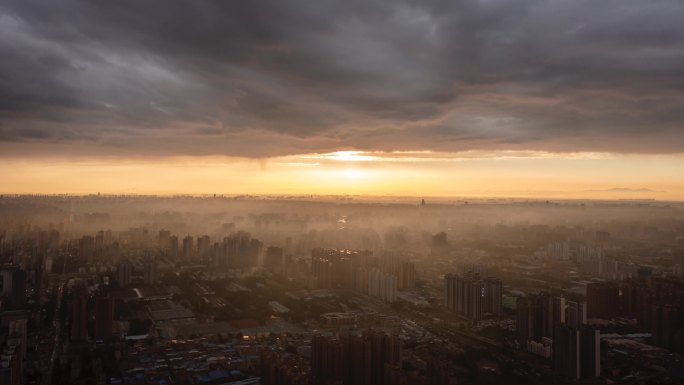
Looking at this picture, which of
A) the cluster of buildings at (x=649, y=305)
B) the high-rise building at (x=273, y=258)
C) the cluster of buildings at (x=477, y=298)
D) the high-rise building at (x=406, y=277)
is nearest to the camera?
the cluster of buildings at (x=649, y=305)

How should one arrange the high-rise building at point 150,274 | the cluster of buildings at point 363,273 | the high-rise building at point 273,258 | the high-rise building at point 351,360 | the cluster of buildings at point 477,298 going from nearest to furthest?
the high-rise building at point 351,360, the cluster of buildings at point 477,298, the cluster of buildings at point 363,273, the high-rise building at point 150,274, the high-rise building at point 273,258

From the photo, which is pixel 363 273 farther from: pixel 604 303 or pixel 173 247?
pixel 173 247

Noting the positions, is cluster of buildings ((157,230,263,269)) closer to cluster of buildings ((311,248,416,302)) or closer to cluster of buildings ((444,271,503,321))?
cluster of buildings ((311,248,416,302))

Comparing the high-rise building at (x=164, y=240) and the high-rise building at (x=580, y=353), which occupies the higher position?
the high-rise building at (x=164, y=240)

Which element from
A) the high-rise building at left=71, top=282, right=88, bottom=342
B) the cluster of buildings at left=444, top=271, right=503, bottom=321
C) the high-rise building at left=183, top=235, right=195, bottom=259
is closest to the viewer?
the high-rise building at left=71, top=282, right=88, bottom=342

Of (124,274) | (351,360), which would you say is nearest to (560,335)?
(351,360)

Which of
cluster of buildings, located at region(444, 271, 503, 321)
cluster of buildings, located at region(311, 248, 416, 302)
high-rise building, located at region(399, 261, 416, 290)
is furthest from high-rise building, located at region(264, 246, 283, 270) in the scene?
cluster of buildings, located at region(444, 271, 503, 321)

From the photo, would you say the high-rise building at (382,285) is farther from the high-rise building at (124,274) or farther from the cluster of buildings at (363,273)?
the high-rise building at (124,274)

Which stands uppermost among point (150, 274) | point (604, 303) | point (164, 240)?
point (164, 240)

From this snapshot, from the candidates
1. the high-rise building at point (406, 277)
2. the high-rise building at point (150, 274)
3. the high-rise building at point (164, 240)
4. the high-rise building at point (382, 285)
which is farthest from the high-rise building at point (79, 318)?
the high-rise building at point (164, 240)

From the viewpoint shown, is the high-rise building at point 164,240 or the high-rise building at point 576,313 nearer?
the high-rise building at point 576,313

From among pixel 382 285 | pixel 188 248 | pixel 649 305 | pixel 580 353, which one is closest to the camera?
pixel 580 353

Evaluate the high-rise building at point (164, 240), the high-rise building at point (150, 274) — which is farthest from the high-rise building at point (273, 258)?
the high-rise building at point (164, 240)

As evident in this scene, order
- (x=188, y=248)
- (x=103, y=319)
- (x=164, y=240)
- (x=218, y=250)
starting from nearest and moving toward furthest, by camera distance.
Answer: (x=103, y=319), (x=218, y=250), (x=188, y=248), (x=164, y=240)
